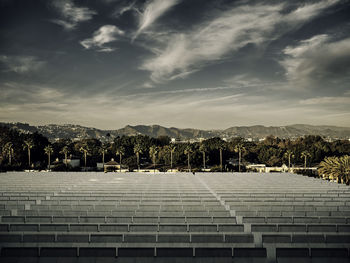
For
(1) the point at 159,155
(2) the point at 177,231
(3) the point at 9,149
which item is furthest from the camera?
(1) the point at 159,155

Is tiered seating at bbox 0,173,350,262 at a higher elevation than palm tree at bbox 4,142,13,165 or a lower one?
lower

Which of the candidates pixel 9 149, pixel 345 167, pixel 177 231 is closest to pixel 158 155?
pixel 9 149

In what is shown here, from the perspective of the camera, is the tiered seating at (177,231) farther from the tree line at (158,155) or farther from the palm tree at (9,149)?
the palm tree at (9,149)

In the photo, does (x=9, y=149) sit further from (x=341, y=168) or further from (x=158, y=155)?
(x=341, y=168)

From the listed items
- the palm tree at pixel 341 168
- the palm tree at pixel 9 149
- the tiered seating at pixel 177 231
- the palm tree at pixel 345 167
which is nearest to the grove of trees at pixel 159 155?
the palm tree at pixel 9 149

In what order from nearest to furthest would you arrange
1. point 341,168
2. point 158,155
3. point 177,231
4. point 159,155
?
point 177,231 → point 341,168 → point 159,155 → point 158,155

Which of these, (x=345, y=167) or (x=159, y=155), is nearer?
(x=345, y=167)

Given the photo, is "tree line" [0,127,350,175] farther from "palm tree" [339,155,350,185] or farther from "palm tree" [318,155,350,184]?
"palm tree" [339,155,350,185]

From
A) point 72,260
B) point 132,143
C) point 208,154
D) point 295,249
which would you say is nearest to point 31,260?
point 72,260

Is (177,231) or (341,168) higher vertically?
(341,168)

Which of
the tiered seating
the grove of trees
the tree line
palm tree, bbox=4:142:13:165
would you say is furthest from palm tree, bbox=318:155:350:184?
palm tree, bbox=4:142:13:165

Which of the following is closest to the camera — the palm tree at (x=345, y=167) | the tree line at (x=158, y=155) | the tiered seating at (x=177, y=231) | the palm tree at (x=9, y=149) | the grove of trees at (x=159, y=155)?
the tiered seating at (x=177, y=231)

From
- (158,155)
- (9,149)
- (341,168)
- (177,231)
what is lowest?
(177,231)
